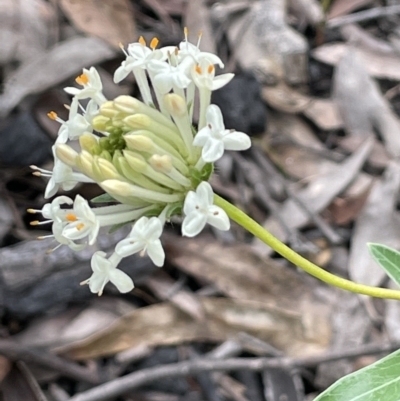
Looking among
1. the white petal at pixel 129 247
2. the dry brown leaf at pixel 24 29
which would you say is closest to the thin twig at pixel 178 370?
the white petal at pixel 129 247

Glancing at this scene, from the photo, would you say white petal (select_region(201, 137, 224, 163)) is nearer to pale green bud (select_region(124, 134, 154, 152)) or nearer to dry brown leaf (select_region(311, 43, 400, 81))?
pale green bud (select_region(124, 134, 154, 152))

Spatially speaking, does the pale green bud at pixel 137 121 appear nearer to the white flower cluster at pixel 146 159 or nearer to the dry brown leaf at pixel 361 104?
the white flower cluster at pixel 146 159

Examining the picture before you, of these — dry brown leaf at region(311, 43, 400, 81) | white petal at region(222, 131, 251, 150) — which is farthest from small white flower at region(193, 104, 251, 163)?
dry brown leaf at region(311, 43, 400, 81)

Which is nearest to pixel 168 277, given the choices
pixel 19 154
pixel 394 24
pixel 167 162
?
pixel 19 154

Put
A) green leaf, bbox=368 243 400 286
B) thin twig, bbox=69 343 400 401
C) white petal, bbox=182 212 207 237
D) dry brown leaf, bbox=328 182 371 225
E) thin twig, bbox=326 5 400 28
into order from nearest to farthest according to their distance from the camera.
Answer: white petal, bbox=182 212 207 237 → green leaf, bbox=368 243 400 286 → thin twig, bbox=69 343 400 401 → dry brown leaf, bbox=328 182 371 225 → thin twig, bbox=326 5 400 28

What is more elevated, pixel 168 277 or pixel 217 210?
pixel 217 210

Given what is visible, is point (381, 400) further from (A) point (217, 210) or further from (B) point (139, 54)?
(B) point (139, 54)
